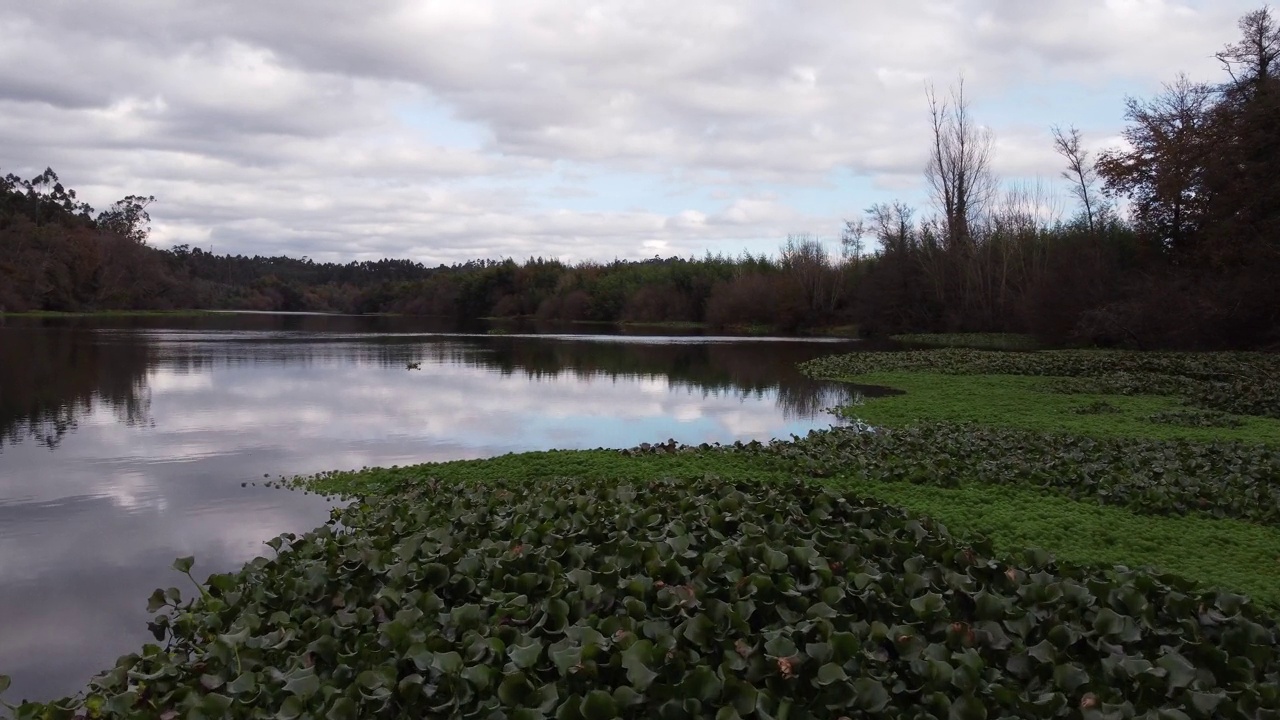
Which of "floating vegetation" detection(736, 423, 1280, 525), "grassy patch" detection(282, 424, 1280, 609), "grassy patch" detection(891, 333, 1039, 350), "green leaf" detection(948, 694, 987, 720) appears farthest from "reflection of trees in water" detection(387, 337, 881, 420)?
"green leaf" detection(948, 694, 987, 720)

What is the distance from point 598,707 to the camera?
373 centimetres

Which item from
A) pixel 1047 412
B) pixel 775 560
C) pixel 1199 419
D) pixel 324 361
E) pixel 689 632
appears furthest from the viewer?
pixel 324 361

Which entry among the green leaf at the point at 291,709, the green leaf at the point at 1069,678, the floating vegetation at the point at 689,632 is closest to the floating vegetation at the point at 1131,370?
the floating vegetation at the point at 689,632

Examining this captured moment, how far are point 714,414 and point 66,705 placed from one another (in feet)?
45.7

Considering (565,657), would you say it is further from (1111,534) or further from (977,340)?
(977,340)

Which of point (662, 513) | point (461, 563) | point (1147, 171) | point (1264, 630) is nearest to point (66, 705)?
point (461, 563)

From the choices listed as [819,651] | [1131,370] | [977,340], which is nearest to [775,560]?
[819,651]

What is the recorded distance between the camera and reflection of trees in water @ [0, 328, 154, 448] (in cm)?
1559

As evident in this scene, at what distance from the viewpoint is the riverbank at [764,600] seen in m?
4.06

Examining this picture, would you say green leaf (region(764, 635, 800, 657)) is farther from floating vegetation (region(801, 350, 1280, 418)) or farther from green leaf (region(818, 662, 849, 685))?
floating vegetation (region(801, 350, 1280, 418))

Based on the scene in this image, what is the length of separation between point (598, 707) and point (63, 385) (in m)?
22.4

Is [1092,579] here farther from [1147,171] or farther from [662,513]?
[1147,171]

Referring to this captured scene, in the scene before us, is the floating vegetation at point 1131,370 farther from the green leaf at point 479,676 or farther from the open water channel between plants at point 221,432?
the green leaf at point 479,676

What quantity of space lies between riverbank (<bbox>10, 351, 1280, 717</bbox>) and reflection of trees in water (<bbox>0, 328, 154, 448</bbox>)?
9.81 meters
